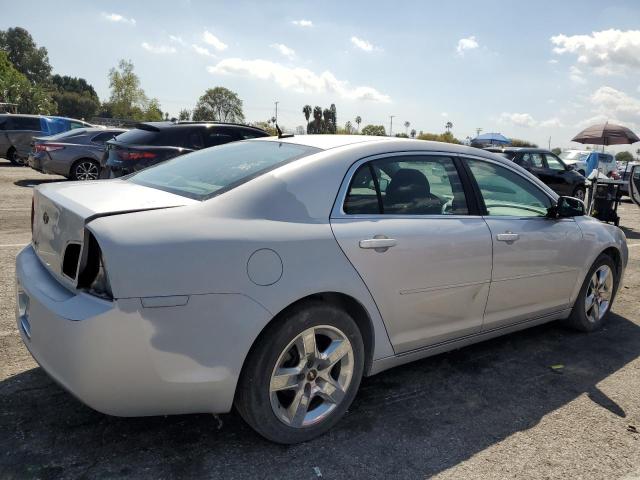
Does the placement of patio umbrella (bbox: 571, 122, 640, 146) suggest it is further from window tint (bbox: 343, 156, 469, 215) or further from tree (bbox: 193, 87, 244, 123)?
tree (bbox: 193, 87, 244, 123)

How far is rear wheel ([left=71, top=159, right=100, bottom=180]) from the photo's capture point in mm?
12766

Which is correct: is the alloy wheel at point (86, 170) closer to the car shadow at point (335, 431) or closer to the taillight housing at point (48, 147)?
the taillight housing at point (48, 147)

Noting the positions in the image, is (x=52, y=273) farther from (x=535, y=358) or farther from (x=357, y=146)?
(x=535, y=358)

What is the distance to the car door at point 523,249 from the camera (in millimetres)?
3521

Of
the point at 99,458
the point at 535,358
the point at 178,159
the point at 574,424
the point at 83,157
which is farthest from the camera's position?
the point at 83,157

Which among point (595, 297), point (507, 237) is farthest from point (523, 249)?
point (595, 297)

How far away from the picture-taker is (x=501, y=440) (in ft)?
9.25

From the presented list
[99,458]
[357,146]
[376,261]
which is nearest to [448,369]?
[376,261]

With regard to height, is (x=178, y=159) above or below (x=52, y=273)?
above

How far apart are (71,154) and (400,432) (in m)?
12.1

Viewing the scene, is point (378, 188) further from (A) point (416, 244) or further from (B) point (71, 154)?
(B) point (71, 154)

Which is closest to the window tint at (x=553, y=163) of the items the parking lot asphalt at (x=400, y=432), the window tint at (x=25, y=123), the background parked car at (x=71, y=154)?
the background parked car at (x=71, y=154)

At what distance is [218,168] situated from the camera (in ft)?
10.2

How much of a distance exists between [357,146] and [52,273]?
5.72 ft
